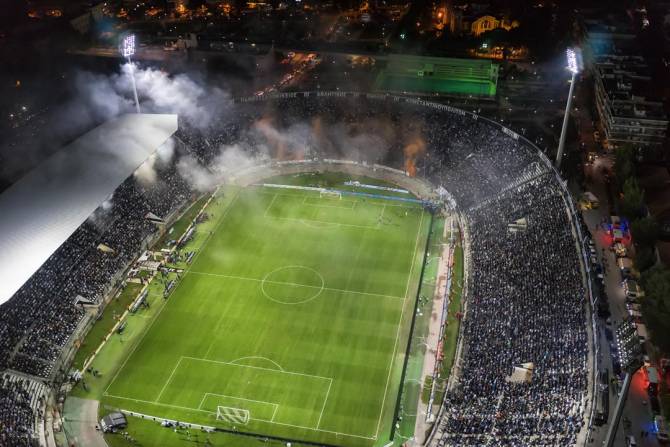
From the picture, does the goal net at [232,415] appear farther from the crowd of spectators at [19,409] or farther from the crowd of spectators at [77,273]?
the crowd of spectators at [77,273]

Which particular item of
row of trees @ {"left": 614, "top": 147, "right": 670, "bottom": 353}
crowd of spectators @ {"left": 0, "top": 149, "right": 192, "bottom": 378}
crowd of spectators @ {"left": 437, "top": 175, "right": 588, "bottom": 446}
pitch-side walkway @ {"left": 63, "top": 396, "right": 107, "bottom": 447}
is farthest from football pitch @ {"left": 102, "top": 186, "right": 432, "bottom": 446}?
row of trees @ {"left": 614, "top": 147, "right": 670, "bottom": 353}

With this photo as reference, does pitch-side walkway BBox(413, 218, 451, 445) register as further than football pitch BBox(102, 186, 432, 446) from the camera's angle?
No

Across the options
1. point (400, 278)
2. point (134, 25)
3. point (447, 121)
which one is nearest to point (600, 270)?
point (400, 278)

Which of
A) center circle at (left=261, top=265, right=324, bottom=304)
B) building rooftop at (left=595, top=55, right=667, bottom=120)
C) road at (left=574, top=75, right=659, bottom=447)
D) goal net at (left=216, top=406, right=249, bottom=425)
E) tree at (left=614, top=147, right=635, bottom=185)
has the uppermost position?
building rooftop at (left=595, top=55, right=667, bottom=120)

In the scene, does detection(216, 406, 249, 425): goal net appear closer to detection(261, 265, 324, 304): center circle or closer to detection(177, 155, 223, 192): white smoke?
detection(261, 265, 324, 304): center circle

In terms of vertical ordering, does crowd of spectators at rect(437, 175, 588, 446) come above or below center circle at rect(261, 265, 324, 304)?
above

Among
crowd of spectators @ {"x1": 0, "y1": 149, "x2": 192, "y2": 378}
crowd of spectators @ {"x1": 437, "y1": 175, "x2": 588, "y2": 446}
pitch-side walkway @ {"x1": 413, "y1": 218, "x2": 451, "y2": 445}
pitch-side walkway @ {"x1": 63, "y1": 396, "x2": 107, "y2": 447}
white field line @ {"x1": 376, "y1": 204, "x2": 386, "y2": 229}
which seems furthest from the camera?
white field line @ {"x1": 376, "y1": 204, "x2": 386, "y2": 229}
